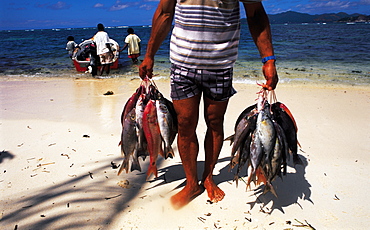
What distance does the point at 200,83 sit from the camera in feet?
8.04

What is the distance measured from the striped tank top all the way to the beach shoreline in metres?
1.34

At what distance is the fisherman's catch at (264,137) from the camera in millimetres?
2418

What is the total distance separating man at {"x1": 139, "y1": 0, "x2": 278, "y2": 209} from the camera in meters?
2.28

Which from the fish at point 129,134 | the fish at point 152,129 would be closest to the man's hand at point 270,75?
the fish at point 152,129

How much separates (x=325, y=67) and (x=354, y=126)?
9.14 meters

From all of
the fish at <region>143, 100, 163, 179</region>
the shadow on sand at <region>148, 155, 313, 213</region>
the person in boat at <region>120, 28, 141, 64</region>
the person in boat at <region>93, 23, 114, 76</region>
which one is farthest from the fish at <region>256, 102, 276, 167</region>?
the person in boat at <region>120, 28, 141, 64</region>

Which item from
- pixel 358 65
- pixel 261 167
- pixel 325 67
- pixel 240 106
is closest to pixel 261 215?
pixel 261 167

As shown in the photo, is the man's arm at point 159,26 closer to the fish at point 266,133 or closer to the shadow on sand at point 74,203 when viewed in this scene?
the fish at point 266,133

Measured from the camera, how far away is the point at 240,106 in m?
5.98

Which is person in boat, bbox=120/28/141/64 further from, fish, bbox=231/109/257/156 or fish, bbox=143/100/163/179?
fish, bbox=231/109/257/156

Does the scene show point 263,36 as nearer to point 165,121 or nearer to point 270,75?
point 270,75

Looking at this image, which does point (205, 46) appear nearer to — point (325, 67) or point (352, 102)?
point (352, 102)

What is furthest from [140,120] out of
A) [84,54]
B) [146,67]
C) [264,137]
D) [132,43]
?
[132,43]

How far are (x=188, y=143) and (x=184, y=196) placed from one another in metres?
0.51
